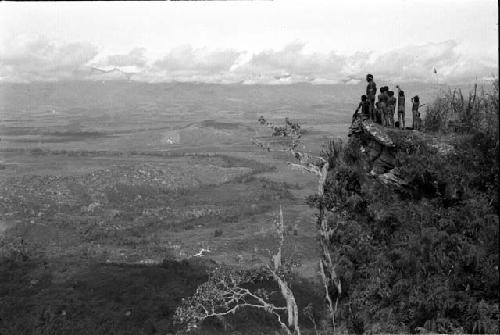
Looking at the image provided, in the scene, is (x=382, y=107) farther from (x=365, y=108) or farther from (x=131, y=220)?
(x=131, y=220)

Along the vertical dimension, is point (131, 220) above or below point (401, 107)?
below

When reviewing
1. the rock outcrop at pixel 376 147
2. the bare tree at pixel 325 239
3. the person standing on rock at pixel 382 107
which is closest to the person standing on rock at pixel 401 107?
the person standing on rock at pixel 382 107

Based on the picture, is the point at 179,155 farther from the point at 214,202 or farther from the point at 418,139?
the point at 418,139

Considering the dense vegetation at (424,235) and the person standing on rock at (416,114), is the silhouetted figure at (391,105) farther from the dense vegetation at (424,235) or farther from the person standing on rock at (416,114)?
the dense vegetation at (424,235)

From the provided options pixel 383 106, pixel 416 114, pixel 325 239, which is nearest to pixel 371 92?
pixel 383 106

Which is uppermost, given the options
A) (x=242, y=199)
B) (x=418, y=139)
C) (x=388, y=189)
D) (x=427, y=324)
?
(x=418, y=139)

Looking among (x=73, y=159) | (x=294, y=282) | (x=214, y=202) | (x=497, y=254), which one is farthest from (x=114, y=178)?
(x=497, y=254)
